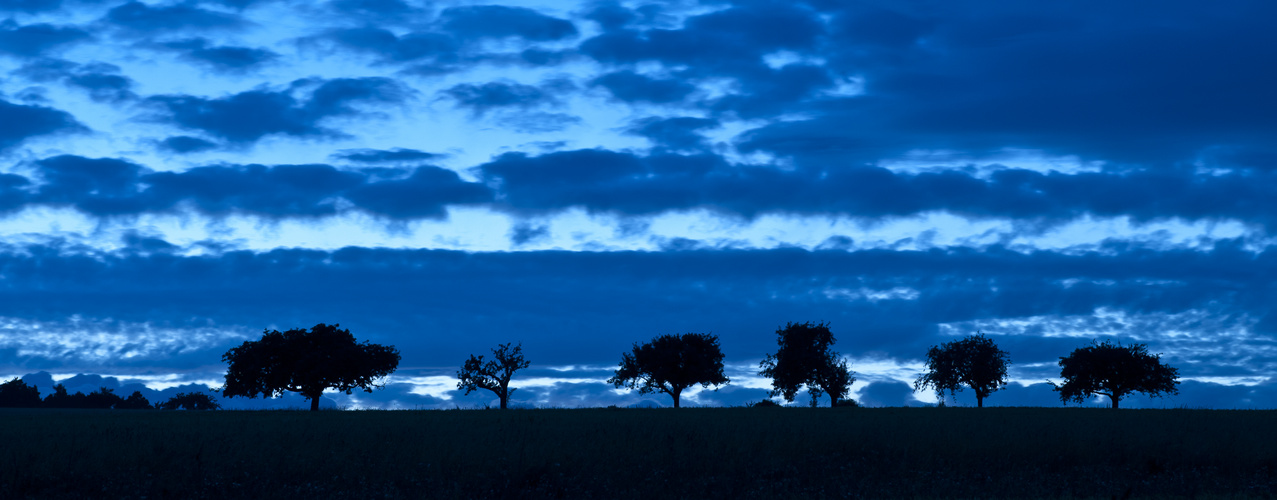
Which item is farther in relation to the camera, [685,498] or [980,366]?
[980,366]

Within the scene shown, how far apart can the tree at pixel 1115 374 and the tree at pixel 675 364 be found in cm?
3315

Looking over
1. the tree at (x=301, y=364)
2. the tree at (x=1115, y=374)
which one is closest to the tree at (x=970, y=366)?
the tree at (x=1115, y=374)

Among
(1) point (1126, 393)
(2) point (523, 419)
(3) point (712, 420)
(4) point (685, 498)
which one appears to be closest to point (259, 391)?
(2) point (523, 419)

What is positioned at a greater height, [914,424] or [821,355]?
[821,355]

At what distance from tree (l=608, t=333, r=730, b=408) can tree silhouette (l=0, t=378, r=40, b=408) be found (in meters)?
106

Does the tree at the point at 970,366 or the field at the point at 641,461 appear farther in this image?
the tree at the point at 970,366

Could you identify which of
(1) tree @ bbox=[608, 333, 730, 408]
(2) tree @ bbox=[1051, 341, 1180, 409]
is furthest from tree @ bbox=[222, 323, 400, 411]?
(2) tree @ bbox=[1051, 341, 1180, 409]

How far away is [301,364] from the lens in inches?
3118

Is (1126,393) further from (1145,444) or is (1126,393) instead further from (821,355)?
(1145,444)

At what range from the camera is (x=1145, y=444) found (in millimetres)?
34312

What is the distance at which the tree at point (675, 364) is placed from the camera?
9269 centimetres

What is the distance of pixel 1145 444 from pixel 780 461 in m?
14.2

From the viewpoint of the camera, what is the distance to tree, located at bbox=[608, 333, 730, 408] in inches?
3649

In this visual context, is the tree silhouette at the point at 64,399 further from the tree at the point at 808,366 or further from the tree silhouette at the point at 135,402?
the tree at the point at 808,366
